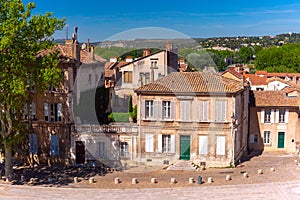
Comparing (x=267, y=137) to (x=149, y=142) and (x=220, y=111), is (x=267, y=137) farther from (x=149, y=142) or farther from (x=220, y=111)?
(x=149, y=142)

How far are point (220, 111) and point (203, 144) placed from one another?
9.53ft

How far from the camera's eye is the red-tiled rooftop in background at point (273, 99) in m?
38.7

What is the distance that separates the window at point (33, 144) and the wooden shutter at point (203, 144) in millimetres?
13302

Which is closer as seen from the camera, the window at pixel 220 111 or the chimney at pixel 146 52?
the window at pixel 220 111

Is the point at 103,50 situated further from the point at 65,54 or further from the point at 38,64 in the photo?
the point at 38,64

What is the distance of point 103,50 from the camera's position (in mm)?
49406

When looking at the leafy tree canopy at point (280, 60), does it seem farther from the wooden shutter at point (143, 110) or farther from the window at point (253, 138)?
the wooden shutter at point (143, 110)

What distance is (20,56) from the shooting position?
30109 millimetres

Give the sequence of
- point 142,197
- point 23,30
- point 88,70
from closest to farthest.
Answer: point 142,197
point 23,30
point 88,70

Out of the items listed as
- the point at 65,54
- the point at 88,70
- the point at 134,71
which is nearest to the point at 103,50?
the point at 134,71

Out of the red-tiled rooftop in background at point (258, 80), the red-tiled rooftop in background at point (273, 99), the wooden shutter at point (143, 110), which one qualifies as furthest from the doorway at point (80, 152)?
the red-tiled rooftop in background at point (258, 80)

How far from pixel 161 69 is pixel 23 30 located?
20327mm

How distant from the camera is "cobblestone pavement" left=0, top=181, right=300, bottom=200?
27.6 metres

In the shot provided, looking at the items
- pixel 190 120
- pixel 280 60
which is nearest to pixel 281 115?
pixel 190 120
